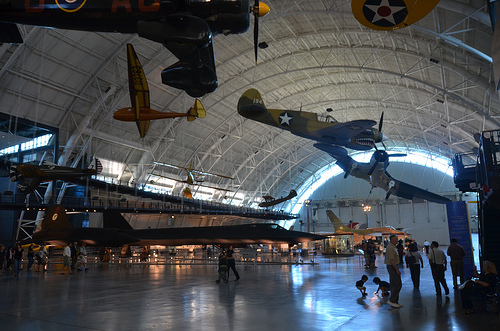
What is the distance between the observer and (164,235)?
2000 centimetres

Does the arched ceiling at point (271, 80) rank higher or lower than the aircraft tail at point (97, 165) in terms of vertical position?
higher

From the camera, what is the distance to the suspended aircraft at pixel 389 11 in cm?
550

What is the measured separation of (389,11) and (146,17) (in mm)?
3996

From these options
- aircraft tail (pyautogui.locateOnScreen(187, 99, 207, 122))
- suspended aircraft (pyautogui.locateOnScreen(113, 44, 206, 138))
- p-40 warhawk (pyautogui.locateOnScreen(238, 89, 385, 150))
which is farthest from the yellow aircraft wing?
p-40 warhawk (pyautogui.locateOnScreen(238, 89, 385, 150))

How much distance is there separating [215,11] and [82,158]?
31.7m

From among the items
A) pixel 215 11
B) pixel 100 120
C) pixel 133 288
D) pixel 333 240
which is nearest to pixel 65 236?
pixel 133 288

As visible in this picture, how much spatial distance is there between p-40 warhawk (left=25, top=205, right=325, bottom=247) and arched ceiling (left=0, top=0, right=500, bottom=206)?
383 inches

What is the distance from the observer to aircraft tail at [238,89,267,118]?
62.7 ft

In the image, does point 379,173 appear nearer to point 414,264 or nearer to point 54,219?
point 414,264

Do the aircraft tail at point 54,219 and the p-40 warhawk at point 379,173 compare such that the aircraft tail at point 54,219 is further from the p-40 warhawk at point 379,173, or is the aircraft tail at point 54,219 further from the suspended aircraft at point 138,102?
the p-40 warhawk at point 379,173

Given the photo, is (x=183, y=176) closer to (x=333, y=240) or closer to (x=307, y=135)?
(x=333, y=240)

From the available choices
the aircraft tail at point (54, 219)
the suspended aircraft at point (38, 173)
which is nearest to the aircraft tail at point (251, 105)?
the suspended aircraft at point (38, 173)

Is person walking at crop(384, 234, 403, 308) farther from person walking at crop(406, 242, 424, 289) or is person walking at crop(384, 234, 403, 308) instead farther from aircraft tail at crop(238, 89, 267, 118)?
aircraft tail at crop(238, 89, 267, 118)

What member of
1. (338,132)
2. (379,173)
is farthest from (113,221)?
(379,173)
